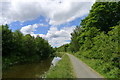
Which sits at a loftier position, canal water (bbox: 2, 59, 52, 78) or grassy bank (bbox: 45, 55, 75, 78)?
grassy bank (bbox: 45, 55, 75, 78)

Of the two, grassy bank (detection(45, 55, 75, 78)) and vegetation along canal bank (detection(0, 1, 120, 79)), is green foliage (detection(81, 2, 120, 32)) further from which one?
grassy bank (detection(45, 55, 75, 78))

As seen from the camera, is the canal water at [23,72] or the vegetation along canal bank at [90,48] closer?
the vegetation along canal bank at [90,48]

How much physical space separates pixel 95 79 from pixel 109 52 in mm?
2980

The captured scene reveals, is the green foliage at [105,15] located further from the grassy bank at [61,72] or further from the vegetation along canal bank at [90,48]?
the grassy bank at [61,72]

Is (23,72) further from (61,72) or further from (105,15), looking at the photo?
(105,15)

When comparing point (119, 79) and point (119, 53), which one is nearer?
point (119, 79)

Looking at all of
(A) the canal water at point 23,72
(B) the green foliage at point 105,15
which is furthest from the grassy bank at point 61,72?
(B) the green foliage at point 105,15

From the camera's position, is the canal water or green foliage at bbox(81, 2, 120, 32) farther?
green foliage at bbox(81, 2, 120, 32)

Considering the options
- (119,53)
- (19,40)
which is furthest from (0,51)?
(119,53)

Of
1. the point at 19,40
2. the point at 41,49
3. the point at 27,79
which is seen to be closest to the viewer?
the point at 27,79

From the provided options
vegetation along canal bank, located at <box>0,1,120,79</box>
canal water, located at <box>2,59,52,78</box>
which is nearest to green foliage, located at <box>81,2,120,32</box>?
vegetation along canal bank, located at <box>0,1,120,79</box>

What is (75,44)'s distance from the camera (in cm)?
4994

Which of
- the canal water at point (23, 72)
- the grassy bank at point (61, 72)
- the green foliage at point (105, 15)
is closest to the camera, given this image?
the grassy bank at point (61, 72)

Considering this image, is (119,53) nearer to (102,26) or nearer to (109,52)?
(109,52)
